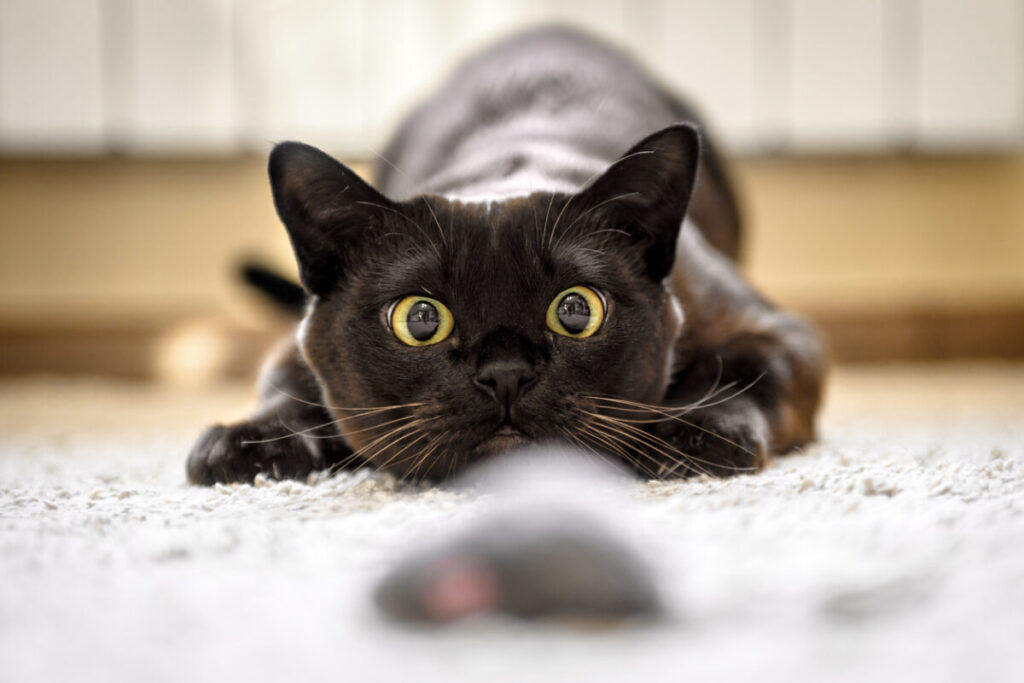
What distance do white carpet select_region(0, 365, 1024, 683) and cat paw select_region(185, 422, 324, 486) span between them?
60mm

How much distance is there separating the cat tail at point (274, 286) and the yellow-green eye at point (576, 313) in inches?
42.2

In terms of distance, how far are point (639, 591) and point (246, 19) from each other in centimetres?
321

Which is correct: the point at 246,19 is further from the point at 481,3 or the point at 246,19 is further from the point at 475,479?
the point at 475,479

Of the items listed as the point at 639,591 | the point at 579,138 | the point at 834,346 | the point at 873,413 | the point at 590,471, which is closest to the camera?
the point at 639,591

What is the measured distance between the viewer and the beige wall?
10.4 feet

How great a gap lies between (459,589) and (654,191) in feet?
2.16

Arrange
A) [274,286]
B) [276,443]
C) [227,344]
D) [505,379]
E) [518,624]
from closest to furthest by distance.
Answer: [518,624] < [505,379] < [276,443] < [274,286] < [227,344]

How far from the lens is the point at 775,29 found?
3.18m

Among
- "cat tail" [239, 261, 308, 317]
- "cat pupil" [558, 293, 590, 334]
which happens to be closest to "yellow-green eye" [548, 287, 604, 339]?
"cat pupil" [558, 293, 590, 334]

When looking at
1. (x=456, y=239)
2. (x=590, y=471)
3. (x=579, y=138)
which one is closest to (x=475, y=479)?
(x=590, y=471)

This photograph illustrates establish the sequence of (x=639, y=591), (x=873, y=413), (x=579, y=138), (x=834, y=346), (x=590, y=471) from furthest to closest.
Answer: (x=834, y=346) < (x=873, y=413) < (x=579, y=138) < (x=590, y=471) < (x=639, y=591)

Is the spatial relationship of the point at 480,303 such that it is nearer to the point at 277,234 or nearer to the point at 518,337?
the point at 518,337

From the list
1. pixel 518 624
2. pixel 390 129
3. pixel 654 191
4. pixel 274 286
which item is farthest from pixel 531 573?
pixel 390 129

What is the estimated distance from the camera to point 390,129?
308 cm
